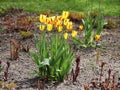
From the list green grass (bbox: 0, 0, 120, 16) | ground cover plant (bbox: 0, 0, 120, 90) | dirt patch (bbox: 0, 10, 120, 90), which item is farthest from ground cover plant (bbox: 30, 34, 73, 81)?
green grass (bbox: 0, 0, 120, 16)

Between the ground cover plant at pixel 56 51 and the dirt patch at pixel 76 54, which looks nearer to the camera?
the ground cover plant at pixel 56 51

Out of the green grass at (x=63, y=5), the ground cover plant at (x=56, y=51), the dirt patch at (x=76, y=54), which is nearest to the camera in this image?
the ground cover plant at (x=56, y=51)

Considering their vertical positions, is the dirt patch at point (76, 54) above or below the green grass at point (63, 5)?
below

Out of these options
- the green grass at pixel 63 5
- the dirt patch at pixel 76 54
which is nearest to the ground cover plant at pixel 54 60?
the dirt patch at pixel 76 54

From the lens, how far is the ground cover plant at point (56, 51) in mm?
8961

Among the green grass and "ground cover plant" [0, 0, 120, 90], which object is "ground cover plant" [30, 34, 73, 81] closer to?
"ground cover plant" [0, 0, 120, 90]

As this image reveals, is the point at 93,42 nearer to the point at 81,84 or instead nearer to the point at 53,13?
the point at 81,84

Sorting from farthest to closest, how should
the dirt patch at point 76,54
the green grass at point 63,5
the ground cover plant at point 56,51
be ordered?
the green grass at point 63,5 → the dirt patch at point 76,54 → the ground cover plant at point 56,51

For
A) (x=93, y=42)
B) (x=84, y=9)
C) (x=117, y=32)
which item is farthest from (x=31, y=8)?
(x=93, y=42)

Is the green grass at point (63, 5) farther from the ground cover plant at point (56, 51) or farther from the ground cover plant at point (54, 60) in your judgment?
the ground cover plant at point (54, 60)

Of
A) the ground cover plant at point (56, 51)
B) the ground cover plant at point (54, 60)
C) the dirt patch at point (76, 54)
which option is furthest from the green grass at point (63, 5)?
the ground cover plant at point (54, 60)

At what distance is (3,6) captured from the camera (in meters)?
17.8

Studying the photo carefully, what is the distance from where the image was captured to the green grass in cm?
1786

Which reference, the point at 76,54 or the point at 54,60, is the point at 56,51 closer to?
the point at 54,60
